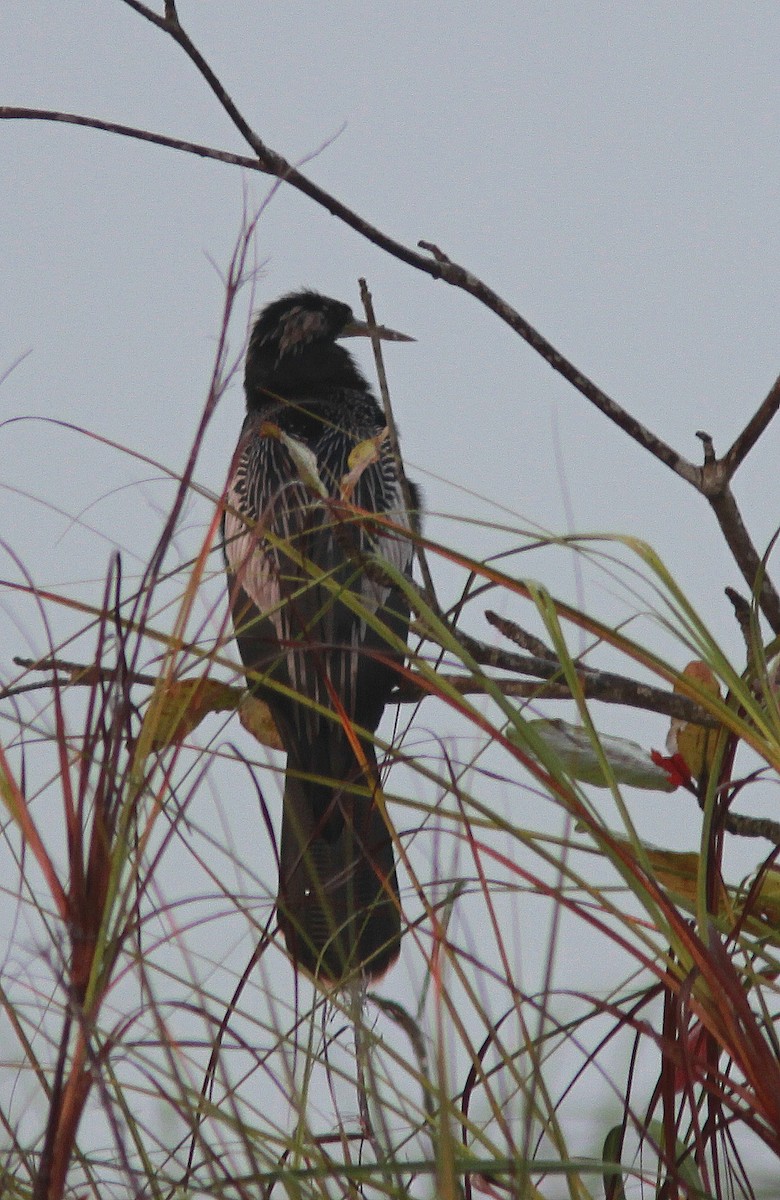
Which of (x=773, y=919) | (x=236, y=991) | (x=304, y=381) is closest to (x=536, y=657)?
(x=773, y=919)

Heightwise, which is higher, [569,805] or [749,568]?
[749,568]

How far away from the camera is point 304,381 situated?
456 centimetres

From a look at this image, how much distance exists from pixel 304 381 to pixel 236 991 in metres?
3.26

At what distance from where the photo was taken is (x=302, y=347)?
458 cm

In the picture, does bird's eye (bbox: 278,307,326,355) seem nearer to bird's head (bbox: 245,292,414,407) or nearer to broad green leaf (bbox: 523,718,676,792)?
bird's head (bbox: 245,292,414,407)

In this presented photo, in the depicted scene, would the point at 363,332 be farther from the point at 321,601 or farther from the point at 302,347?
the point at 321,601

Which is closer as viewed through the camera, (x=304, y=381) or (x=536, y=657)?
(x=536, y=657)

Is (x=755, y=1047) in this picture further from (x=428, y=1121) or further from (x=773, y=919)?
(x=773, y=919)

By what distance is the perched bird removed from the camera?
5.10ft

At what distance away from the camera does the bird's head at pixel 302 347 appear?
458 cm

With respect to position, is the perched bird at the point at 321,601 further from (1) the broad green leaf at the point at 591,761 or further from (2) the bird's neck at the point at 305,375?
(1) the broad green leaf at the point at 591,761

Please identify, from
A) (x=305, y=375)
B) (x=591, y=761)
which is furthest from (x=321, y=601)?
(x=305, y=375)

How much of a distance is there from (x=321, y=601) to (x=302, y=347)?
1.77 meters

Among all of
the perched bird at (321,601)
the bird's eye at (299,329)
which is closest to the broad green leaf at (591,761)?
the perched bird at (321,601)
